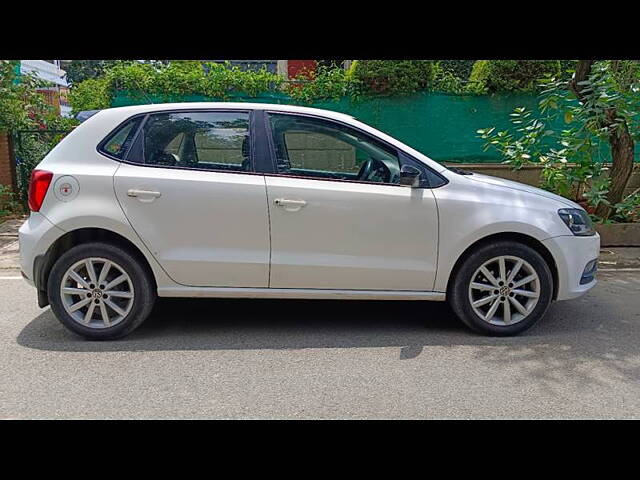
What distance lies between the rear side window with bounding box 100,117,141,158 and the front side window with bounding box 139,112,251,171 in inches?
3.6

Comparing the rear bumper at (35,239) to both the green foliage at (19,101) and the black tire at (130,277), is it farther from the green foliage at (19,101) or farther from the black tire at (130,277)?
the green foliage at (19,101)

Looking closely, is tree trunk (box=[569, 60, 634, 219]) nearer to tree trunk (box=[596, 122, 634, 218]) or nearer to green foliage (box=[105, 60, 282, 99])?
tree trunk (box=[596, 122, 634, 218])

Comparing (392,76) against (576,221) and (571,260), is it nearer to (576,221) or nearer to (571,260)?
(576,221)

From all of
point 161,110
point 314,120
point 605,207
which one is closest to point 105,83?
point 161,110

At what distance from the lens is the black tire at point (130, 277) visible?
383 centimetres

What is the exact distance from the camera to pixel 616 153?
7.12 meters

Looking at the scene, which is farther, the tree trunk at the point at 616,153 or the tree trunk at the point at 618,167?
the tree trunk at the point at 618,167

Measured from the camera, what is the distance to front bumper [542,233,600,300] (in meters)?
3.95

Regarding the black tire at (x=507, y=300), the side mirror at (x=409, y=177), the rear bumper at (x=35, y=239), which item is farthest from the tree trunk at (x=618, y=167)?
the rear bumper at (x=35, y=239)

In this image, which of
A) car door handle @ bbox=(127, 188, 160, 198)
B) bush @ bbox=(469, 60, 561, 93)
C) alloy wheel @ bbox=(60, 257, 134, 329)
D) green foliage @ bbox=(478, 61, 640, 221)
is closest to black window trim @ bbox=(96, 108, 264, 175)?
car door handle @ bbox=(127, 188, 160, 198)

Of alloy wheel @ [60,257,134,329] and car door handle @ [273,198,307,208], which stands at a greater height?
car door handle @ [273,198,307,208]

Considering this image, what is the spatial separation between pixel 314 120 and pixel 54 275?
2354 mm

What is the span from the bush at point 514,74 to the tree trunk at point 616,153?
1.42 metres

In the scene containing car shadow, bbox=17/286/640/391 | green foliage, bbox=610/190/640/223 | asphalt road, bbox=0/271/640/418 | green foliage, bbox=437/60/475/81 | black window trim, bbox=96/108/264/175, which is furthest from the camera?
green foliage, bbox=437/60/475/81
